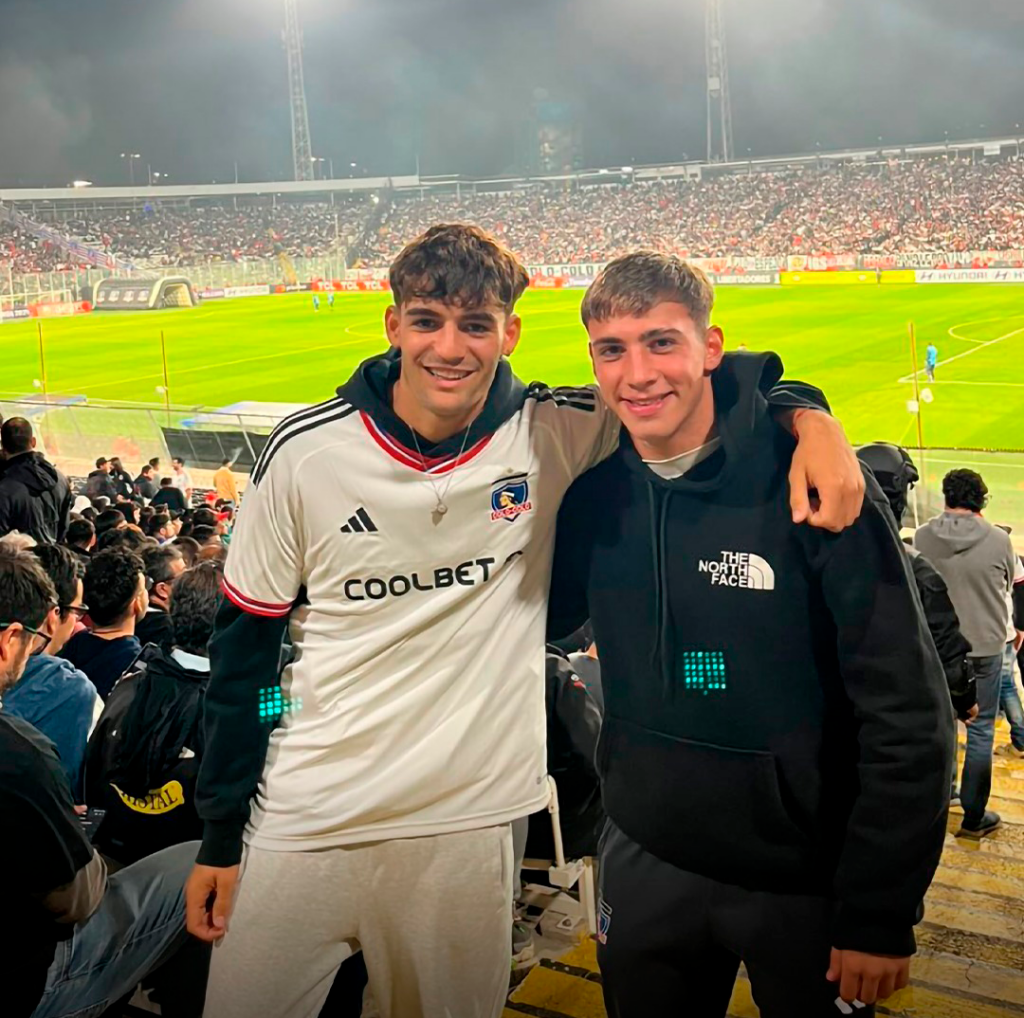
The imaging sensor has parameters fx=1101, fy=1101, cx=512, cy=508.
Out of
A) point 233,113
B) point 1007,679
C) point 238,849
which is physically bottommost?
point 1007,679

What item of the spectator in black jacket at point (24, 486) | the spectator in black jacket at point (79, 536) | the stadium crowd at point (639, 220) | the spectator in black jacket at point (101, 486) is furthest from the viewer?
the stadium crowd at point (639, 220)

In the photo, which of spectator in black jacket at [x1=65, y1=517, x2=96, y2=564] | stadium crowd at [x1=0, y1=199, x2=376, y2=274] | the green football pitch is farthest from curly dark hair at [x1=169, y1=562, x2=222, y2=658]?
stadium crowd at [x1=0, y1=199, x2=376, y2=274]

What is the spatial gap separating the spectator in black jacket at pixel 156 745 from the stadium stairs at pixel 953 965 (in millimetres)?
1270

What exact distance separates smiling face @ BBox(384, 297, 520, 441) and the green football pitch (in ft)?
66.3

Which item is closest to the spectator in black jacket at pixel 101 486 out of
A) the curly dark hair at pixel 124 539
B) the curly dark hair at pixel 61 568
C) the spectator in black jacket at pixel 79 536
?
the spectator in black jacket at pixel 79 536

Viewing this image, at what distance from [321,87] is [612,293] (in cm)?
13485

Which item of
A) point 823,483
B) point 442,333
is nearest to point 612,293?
point 442,333

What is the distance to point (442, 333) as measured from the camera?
2.57 meters

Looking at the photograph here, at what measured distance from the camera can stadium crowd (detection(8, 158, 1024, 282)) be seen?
2245 inches

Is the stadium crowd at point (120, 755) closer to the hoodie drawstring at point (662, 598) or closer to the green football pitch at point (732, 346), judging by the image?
the hoodie drawstring at point (662, 598)

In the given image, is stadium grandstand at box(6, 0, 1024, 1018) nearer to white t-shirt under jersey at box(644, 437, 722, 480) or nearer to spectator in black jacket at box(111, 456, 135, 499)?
white t-shirt under jersey at box(644, 437, 722, 480)

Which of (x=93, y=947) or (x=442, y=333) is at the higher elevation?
(x=442, y=333)

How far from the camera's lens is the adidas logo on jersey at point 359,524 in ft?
8.22

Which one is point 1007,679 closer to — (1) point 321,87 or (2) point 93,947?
(2) point 93,947
